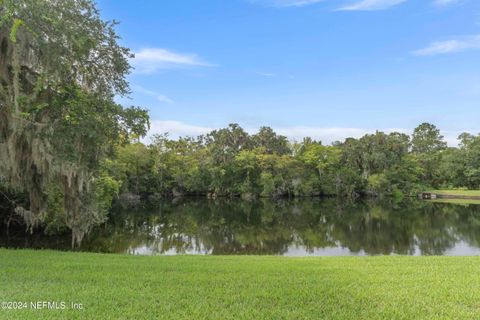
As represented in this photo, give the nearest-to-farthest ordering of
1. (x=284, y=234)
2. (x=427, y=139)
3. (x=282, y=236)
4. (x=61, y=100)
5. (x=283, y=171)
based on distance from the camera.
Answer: (x=61, y=100), (x=282, y=236), (x=284, y=234), (x=283, y=171), (x=427, y=139)

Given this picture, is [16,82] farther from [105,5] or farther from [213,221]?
[213,221]

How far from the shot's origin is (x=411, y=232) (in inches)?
755

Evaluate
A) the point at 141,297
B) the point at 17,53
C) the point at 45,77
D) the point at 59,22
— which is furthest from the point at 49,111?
the point at 141,297

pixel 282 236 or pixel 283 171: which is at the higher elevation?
pixel 283 171

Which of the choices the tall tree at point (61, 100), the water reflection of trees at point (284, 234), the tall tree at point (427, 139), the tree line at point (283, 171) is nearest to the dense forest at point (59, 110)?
the tall tree at point (61, 100)

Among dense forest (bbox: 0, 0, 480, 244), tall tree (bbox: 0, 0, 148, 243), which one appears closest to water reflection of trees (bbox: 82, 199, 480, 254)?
dense forest (bbox: 0, 0, 480, 244)

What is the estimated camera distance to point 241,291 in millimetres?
4688

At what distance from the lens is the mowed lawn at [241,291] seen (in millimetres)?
3883

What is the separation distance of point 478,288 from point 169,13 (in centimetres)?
1241

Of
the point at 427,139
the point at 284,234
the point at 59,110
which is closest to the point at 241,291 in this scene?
the point at 59,110

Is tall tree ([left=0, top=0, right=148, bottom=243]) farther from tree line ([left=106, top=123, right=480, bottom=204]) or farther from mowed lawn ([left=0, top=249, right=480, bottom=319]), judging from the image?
tree line ([left=106, top=123, right=480, bottom=204])

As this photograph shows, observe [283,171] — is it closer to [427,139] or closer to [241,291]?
[427,139]

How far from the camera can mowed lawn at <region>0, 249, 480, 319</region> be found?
388cm

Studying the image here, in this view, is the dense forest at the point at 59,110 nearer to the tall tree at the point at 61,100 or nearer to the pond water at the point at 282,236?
the tall tree at the point at 61,100
